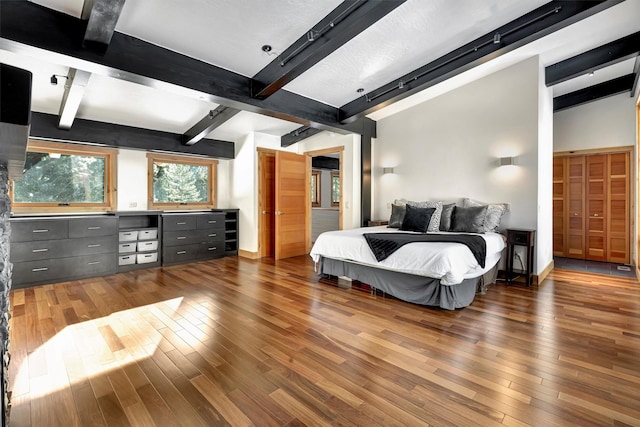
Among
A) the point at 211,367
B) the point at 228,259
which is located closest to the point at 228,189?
the point at 228,259

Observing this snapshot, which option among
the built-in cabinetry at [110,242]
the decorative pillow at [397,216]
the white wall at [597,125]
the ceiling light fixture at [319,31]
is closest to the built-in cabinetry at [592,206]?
the white wall at [597,125]

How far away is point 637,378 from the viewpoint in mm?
1938

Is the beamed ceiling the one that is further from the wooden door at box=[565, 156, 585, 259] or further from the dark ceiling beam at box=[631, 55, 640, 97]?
the wooden door at box=[565, 156, 585, 259]

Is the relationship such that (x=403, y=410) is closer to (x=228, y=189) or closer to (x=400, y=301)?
(x=400, y=301)

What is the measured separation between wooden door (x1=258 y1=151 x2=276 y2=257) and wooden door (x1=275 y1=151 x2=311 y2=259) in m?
0.37

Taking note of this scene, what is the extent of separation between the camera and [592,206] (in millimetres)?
5559

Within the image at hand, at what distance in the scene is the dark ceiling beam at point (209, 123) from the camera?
428 centimetres

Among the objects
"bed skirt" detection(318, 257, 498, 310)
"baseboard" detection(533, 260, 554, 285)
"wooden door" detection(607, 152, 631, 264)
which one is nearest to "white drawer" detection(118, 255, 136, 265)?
"bed skirt" detection(318, 257, 498, 310)

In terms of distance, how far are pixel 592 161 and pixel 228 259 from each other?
7157mm

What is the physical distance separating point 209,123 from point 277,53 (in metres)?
2.08

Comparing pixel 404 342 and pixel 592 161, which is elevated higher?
pixel 592 161

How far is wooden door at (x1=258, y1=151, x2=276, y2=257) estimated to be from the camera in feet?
20.2

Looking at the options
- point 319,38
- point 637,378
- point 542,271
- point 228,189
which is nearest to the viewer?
point 637,378

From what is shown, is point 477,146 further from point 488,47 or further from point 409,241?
point 409,241
